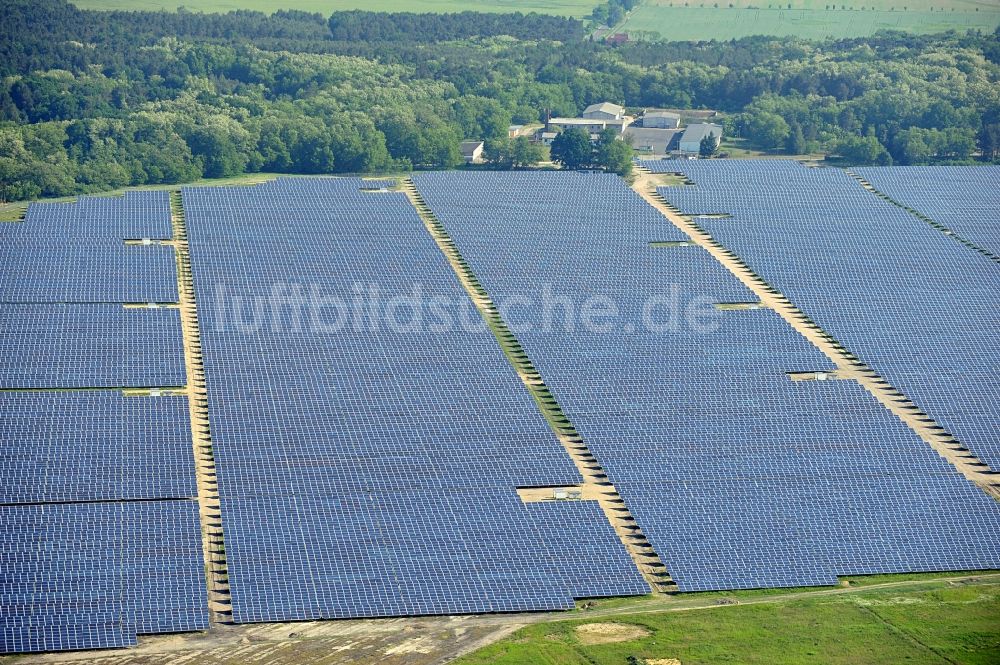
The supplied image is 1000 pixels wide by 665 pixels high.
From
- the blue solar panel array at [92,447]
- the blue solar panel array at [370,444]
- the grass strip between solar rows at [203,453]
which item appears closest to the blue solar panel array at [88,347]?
the grass strip between solar rows at [203,453]

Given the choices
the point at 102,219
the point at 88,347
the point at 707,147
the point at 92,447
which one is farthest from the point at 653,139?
the point at 92,447

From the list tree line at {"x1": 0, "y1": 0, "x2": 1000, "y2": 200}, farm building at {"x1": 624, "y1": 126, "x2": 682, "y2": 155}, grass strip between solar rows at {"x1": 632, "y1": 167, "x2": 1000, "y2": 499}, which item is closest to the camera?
grass strip between solar rows at {"x1": 632, "y1": 167, "x2": 1000, "y2": 499}

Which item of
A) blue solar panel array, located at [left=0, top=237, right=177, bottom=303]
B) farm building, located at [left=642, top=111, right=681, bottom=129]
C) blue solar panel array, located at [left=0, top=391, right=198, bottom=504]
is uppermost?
farm building, located at [left=642, top=111, right=681, bottom=129]

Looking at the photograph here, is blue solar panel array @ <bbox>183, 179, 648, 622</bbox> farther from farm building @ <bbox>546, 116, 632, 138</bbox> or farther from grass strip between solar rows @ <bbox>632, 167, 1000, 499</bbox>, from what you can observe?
farm building @ <bbox>546, 116, 632, 138</bbox>

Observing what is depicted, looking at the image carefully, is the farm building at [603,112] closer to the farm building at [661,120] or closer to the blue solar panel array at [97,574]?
the farm building at [661,120]

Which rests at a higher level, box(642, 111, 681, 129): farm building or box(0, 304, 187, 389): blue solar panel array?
box(642, 111, 681, 129): farm building

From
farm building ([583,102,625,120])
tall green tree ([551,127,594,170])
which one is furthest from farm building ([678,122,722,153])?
tall green tree ([551,127,594,170])

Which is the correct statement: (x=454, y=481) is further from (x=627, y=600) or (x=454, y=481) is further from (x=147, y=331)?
(x=147, y=331)
